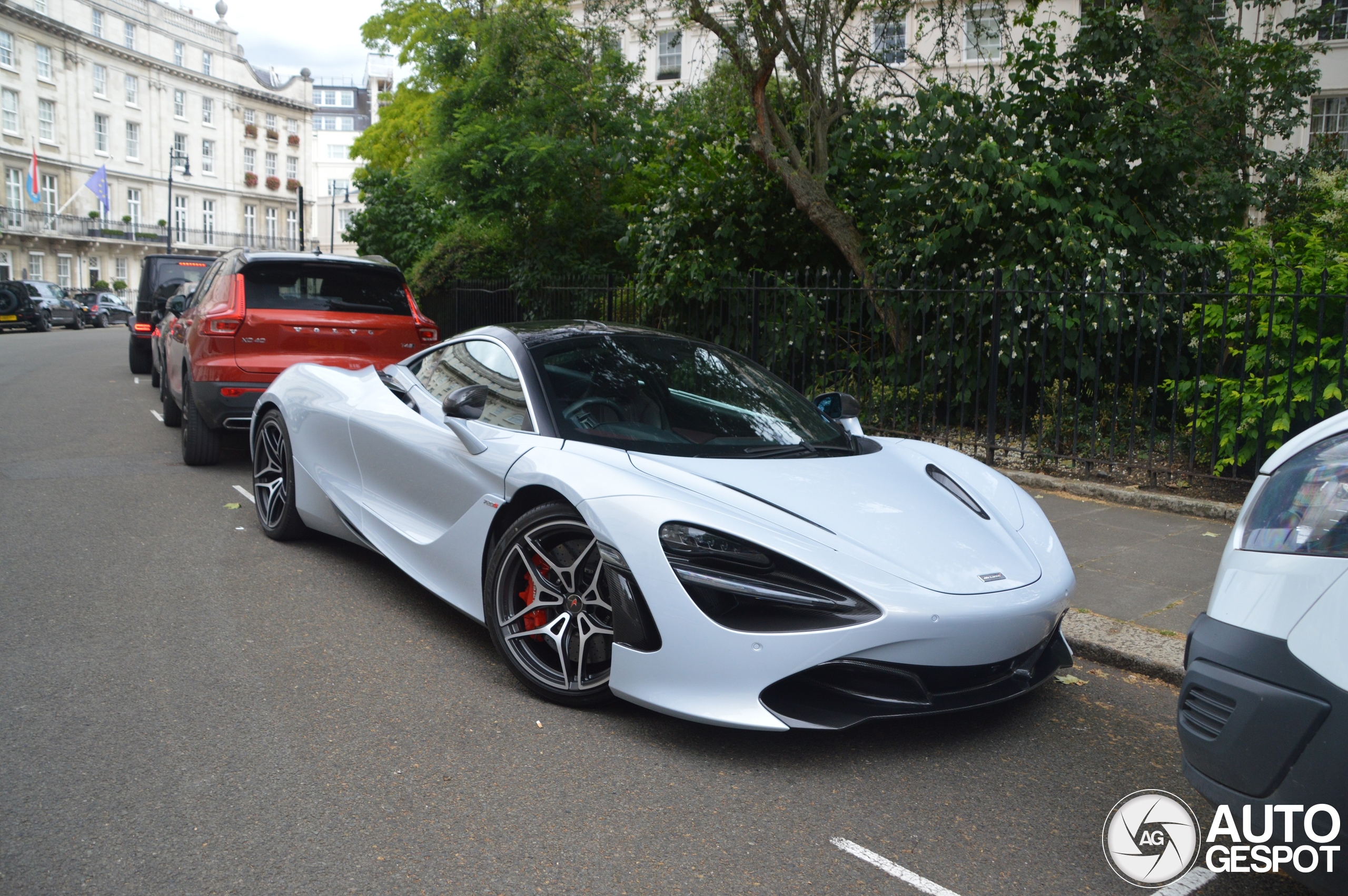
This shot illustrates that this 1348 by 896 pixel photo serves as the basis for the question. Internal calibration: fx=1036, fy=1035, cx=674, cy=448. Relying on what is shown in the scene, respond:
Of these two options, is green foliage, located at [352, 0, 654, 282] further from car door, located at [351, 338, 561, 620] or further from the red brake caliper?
the red brake caliper

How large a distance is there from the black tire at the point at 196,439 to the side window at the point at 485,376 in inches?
150

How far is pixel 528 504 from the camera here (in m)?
3.95

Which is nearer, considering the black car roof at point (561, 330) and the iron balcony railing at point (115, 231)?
the black car roof at point (561, 330)

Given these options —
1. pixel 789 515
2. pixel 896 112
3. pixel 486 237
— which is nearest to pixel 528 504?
pixel 789 515

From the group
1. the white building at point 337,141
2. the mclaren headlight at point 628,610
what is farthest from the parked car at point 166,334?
the white building at point 337,141

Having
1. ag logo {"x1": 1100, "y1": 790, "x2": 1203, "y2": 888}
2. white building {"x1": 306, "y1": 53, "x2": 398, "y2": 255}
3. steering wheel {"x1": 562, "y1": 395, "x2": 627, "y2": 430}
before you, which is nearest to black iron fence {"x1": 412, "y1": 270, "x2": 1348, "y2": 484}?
ag logo {"x1": 1100, "y1": 790, "x2": 1203, "y2": 888}

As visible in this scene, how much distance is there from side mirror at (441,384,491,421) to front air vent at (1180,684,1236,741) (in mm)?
2809

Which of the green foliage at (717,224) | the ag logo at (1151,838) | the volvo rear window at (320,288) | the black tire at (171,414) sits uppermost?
the green foliage at (717,224)

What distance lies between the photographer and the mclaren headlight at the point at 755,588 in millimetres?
3191

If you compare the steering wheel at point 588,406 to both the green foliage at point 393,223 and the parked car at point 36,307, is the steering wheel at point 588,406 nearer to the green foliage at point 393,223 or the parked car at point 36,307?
the green foliage at point 393,223

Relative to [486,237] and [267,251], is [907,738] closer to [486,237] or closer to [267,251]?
[267,251]

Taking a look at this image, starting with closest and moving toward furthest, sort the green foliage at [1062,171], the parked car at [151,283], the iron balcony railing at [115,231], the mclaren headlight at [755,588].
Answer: the mclaren headlight at [755,588]
the green foliage at [1062,171]
the parked car at [151,283]
the iron balcony railing at [115,231]

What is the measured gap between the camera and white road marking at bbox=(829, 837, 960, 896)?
2.65m

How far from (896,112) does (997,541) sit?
8.17 metres
